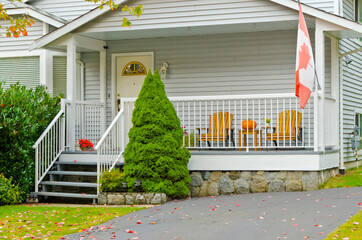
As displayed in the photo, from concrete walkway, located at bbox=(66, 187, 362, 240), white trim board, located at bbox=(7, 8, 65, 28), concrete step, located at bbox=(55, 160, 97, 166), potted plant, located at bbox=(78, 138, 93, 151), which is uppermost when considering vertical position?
white trim board, located at bbox=(7, 8, 65, 28)

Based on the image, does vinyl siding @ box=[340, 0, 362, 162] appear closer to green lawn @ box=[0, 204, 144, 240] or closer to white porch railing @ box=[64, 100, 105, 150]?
white porch railing @ box=[64, 100, 105, 150]

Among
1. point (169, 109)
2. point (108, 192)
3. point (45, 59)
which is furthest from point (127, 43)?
point (108, 192)

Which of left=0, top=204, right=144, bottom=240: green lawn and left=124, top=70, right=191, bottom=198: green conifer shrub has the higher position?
left=124, top=70, right=191, bottom=198: green conifer shrub

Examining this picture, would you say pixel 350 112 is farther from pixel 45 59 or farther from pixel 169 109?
pixel 45 59

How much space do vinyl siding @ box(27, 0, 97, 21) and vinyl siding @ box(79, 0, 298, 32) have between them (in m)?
2.50

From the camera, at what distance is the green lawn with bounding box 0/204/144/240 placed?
802 cm

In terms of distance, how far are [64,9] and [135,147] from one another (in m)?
6.25

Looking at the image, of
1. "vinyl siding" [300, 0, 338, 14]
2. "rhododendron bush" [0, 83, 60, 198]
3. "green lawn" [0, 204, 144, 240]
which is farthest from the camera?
"vinyl siding" [300, 0, 338, 14]

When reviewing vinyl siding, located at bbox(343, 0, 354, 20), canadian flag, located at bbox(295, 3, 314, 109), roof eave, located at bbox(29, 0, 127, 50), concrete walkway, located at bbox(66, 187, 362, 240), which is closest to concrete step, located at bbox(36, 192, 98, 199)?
concrete walkway, located at bbox(66, 187, 362, 240)

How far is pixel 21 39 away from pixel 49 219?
22.8 feet

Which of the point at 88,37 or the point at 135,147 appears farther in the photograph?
the point at 88,37

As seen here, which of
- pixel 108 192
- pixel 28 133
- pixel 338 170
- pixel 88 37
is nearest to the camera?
pixel 108 192

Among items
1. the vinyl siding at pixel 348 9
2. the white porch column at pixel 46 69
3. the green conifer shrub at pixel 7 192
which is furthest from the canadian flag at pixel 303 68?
the white porch column at pixel 46 69

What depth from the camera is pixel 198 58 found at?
13.7 m
